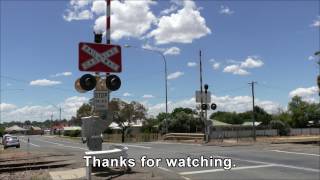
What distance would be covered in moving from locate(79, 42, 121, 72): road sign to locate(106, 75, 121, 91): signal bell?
21 centimetres

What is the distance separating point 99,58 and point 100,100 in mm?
1115

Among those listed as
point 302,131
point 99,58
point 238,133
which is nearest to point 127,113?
point 238,133

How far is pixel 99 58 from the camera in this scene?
38.6 feet

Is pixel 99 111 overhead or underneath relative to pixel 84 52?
underneath

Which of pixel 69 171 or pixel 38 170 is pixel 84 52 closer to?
pixel 69 171

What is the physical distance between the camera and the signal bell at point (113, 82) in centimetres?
1208

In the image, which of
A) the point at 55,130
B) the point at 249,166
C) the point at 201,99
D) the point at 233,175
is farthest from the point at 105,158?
the point at 55,130

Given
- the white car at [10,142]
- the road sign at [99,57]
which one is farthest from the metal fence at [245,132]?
the road sign at [99,57]

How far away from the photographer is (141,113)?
8962 centimetres

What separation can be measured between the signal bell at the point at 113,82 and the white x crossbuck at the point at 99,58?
0.24 metres

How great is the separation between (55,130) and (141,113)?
96467 mm
